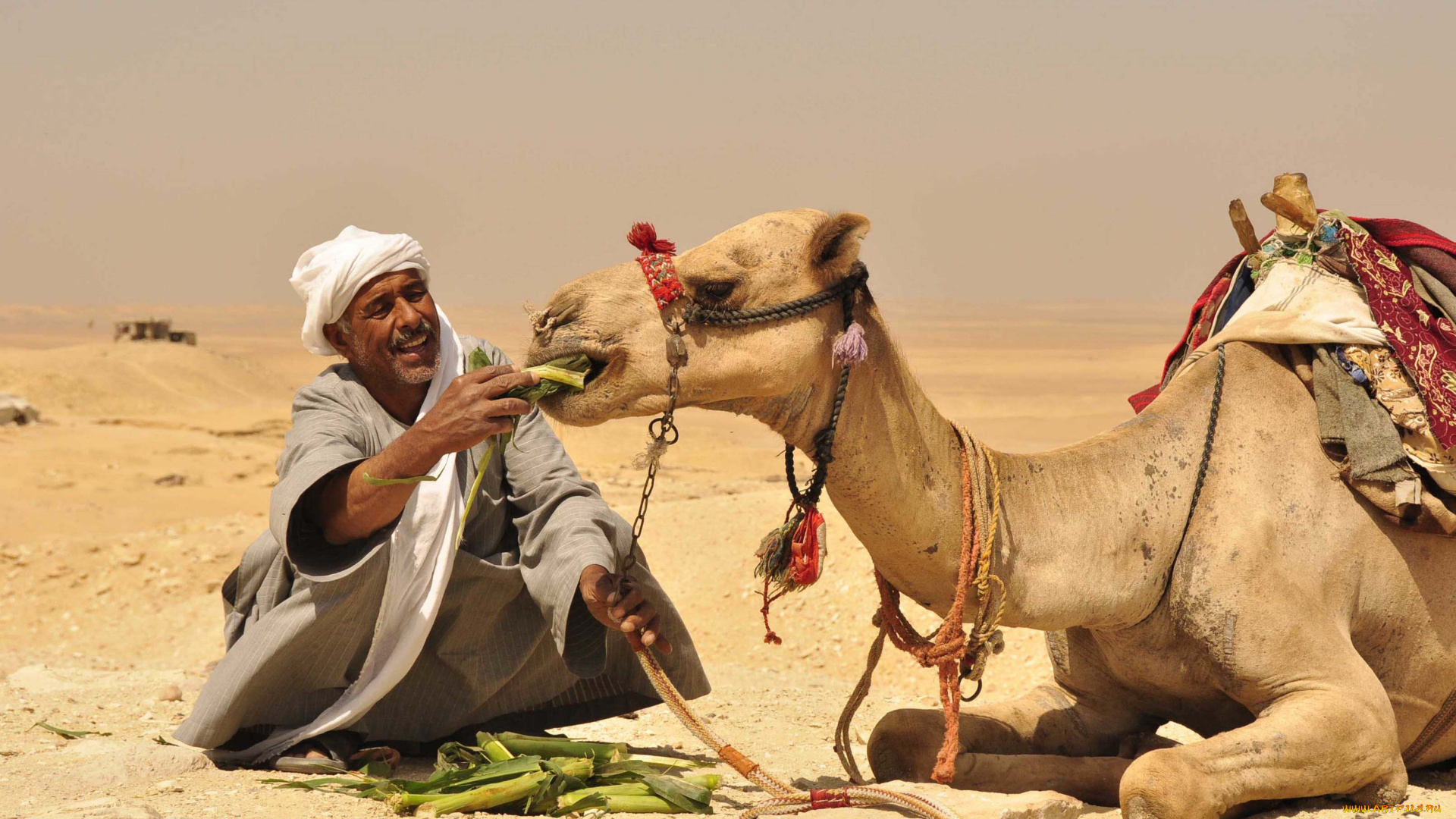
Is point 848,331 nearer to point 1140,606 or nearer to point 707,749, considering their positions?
point 1140,606

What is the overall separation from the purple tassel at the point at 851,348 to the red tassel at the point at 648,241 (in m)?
0.47

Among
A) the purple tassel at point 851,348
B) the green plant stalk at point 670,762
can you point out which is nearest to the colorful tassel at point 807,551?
the purple tassel at point 851,348

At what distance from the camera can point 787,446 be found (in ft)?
11.8

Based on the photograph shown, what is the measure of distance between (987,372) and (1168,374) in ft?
116

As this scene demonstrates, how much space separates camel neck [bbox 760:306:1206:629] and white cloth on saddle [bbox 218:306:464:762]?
52.9 inches

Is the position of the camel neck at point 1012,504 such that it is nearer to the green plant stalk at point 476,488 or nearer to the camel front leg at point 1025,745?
the camel front leg at point 1025,745

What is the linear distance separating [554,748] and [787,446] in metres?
1.41

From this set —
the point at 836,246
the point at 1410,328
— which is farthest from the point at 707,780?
the point at 1410,328

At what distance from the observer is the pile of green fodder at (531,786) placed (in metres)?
3.90

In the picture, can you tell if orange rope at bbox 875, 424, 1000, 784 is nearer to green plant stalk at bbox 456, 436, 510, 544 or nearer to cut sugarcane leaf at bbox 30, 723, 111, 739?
green plant stalk at bbox 456, 436, 510, 544

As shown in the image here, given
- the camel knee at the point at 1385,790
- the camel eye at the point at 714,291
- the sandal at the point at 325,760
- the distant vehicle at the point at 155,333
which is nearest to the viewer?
the camel eye at the point at 714,291

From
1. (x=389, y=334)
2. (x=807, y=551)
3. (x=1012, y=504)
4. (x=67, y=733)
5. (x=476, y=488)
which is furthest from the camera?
(x=67, y=733)

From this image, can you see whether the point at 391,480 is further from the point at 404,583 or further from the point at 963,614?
the point at 963,614

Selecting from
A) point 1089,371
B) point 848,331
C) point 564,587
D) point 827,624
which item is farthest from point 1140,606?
point 1089,371
